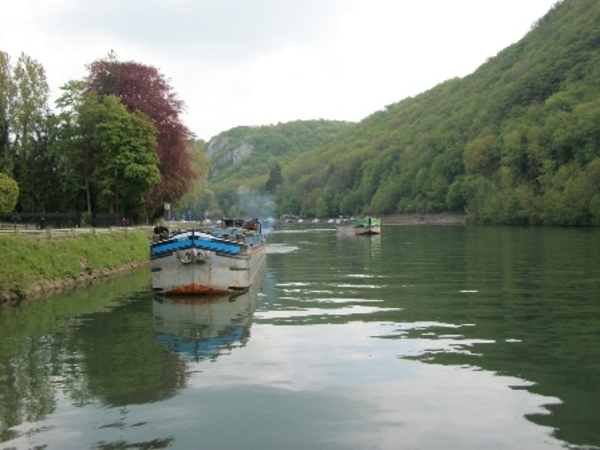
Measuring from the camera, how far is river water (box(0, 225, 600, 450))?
372 inches

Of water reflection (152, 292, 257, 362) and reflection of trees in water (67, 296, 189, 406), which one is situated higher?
reflection of trees in water (67, 296, 189, 406)

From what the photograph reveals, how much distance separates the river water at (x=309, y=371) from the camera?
9.45 metres

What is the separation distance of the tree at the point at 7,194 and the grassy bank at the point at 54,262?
17.6m

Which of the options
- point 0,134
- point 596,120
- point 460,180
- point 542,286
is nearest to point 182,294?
point 542,286

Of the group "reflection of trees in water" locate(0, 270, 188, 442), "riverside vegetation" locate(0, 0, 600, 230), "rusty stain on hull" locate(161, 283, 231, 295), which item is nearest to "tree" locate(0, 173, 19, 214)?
"riverside vegetation" locate(0, 0, 600, 230)

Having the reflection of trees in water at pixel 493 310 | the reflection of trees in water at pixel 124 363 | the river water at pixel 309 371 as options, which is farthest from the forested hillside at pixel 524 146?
the reflection of trees in water at pixel 124 363

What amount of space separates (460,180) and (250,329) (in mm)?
136210

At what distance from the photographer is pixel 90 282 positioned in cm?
2944

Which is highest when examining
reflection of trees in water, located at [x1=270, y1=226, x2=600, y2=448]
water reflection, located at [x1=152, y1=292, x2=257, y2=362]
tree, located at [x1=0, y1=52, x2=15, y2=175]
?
tree, located at [x1=0, y1=52, x2=15, y2=175]

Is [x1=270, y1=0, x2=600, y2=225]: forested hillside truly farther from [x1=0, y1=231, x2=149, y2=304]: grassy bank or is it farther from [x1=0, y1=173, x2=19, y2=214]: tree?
[x1=0, y1=231, x2=149, y2=304]: grassy bank

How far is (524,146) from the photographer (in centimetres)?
12394

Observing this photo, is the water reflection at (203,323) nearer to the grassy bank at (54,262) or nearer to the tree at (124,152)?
the grassy bank at (54,262)

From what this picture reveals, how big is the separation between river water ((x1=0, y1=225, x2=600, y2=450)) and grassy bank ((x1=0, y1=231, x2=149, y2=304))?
1460mm

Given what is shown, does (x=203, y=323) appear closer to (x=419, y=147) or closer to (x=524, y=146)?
(x=524, y=146)
